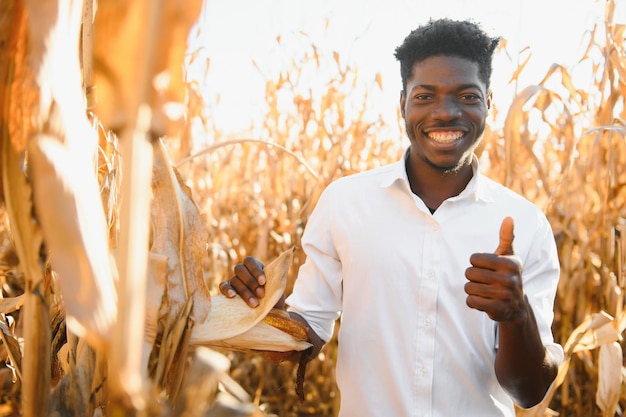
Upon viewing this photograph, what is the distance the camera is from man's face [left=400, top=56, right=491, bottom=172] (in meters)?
1.17

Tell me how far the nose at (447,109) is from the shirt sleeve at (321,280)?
0.90ft

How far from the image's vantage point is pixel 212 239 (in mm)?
2555

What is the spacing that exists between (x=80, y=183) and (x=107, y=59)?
6 centimetres

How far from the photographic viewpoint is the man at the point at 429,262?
1.09 meters

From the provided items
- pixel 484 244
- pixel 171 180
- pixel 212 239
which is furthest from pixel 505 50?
pixel 171 180

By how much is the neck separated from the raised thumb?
1.38ft

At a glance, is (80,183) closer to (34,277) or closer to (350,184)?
(34,277)

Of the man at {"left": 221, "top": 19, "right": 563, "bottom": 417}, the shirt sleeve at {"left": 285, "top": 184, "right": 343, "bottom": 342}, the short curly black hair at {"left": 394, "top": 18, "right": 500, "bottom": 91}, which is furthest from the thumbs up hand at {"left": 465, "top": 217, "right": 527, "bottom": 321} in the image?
the short curly black hair at {"left": 394, "top": 18, "right": 500, "bottom": 91}

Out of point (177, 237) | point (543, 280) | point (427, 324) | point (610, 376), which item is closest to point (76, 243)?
point (177, 237)

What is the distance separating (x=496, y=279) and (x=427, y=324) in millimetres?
344

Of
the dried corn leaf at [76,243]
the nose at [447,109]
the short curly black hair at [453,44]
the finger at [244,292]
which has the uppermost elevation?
the short curly black hair at [453,44]

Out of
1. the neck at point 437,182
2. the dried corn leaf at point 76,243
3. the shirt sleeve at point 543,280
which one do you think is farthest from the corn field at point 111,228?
the neck at point 437,182

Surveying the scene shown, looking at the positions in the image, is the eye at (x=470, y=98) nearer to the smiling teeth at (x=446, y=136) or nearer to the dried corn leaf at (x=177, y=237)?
the smiling teeth at (x=446, y=136)

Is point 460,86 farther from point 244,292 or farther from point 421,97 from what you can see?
point 244,292
